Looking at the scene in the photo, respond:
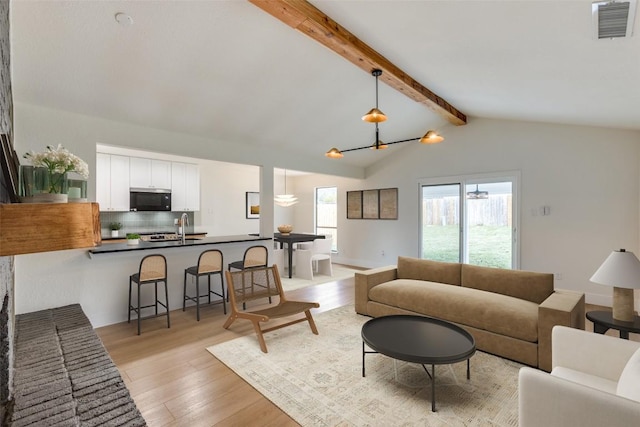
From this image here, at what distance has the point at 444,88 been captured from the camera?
160 inches

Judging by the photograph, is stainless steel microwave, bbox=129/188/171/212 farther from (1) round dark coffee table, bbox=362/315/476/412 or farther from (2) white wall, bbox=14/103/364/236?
(1) round dark coffee table, bbox=362/315/476/412

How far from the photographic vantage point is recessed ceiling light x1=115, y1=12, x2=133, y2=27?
2.30 metres

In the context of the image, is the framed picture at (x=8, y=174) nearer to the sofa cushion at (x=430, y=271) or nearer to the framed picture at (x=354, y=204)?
the sofa cushion at (x=430, y=271)

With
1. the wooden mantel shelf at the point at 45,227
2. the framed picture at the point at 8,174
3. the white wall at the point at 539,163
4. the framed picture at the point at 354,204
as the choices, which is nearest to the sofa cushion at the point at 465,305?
the white wall at the point at 539,163

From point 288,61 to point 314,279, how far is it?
411 cm

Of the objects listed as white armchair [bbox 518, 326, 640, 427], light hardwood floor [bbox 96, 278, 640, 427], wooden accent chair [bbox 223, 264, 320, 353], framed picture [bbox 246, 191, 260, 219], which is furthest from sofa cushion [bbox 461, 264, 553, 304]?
framed picture [bbox 246, 191, 260, 219]

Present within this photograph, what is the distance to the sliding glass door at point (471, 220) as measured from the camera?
5.23 meters

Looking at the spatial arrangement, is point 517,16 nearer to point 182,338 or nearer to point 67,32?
point 67,32

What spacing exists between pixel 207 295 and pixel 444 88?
14.6 ft

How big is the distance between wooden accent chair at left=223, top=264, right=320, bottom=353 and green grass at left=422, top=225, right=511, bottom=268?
11.8 feet

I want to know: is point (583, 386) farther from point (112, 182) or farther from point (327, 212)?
point (327, 212)

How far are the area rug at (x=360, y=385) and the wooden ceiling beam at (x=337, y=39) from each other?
2.94 metres

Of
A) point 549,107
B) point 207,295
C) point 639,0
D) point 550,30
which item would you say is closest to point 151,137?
point 207,295

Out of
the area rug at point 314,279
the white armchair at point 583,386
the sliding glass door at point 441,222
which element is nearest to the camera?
the white armchair at point 583,386
